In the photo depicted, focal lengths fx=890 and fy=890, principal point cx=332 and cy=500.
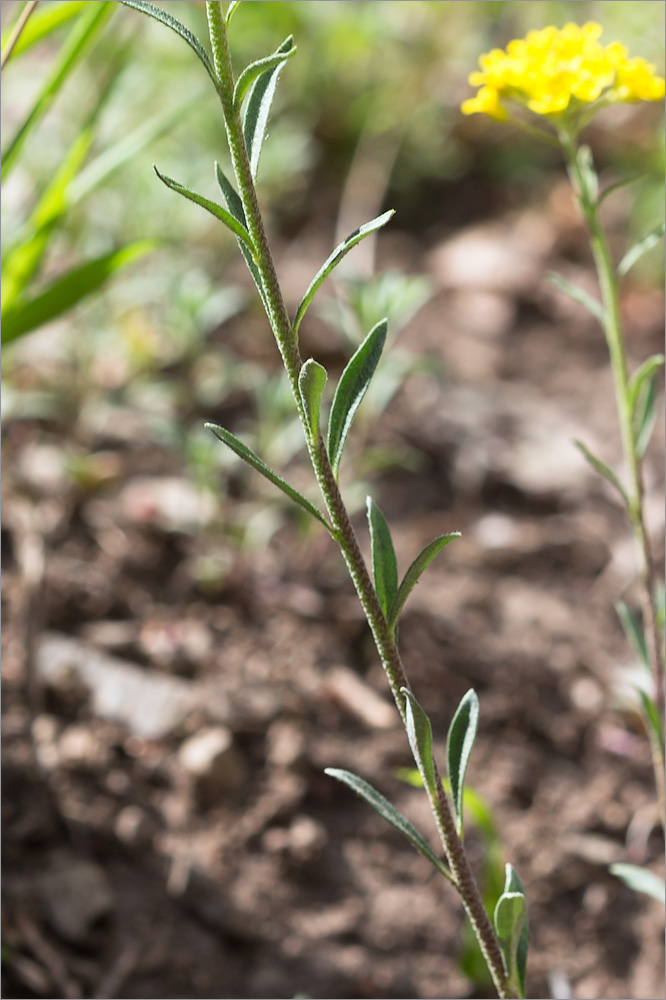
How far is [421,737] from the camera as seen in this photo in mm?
783

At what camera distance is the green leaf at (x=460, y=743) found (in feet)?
2.82

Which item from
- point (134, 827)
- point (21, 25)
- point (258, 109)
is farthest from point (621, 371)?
point (134, 827)

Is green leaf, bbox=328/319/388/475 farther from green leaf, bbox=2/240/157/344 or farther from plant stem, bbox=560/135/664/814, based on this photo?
green leaf, bbox=2/240/157/344

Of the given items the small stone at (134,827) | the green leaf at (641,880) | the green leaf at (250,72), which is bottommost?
the small stone at (134,827)

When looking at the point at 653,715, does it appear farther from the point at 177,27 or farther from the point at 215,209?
the point at 177,27

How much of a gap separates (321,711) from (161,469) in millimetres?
834

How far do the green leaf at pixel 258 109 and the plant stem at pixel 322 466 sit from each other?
52 millimetres

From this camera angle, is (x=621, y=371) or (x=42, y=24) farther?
(x=42, y=24)

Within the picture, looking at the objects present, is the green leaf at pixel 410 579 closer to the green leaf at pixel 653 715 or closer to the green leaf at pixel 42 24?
the green leaf at pixel 653 715

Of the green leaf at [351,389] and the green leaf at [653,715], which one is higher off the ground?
the green leaf at [351,389]

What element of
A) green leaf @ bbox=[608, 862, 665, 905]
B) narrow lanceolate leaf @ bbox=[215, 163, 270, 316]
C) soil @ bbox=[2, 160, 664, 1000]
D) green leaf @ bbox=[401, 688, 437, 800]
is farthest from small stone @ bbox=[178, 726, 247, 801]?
narrow lanceolate leaf @ bbox=[215, 163, 270, 316]

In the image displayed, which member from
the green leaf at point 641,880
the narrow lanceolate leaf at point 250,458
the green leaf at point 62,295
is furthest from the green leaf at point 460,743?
the green leaf at point 62,295

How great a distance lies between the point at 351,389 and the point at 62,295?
85cm

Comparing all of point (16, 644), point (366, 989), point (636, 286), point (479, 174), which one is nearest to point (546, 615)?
point (366, 989)
